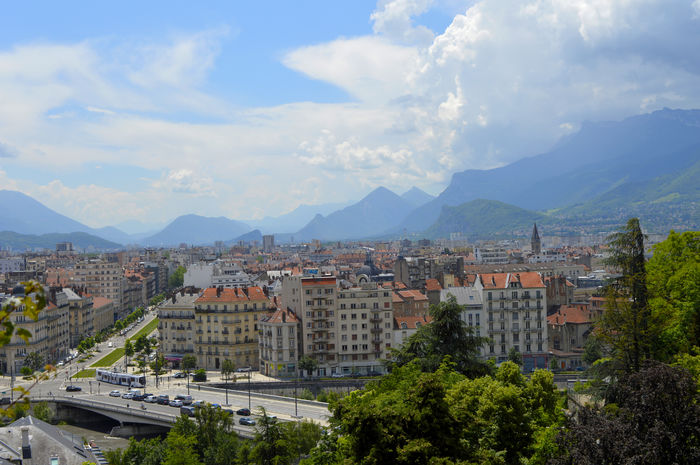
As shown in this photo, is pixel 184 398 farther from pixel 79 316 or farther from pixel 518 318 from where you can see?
pixel 79 316

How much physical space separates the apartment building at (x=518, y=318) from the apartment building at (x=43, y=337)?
54823mm

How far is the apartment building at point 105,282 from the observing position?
16612 centimetres

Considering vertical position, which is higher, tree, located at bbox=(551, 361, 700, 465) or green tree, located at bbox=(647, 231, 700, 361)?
green tree, located at bbox=(647, 231, 700, 361)

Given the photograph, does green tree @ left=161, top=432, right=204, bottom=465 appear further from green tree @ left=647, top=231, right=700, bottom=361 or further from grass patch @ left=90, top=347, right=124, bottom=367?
grass patch @ left=90, top=347, right=124, bottom=367

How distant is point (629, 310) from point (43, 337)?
287 ft

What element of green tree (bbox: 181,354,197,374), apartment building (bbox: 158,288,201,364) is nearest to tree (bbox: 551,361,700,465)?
green tree (bbox: 181,354,197,374)

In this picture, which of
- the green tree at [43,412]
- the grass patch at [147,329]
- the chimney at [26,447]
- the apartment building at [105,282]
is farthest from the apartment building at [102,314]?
the chimney at [26,447]

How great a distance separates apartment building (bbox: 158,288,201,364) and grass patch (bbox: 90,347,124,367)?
24.4ft

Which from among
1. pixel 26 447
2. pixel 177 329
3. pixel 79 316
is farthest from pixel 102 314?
pixel 26 447

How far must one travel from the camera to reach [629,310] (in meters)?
41.8

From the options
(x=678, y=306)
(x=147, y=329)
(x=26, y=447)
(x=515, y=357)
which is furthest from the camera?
(x=147, y=329)

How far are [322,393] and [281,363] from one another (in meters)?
12.1

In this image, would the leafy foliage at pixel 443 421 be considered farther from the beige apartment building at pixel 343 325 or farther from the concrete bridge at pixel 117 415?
the beige apartment building at pixel 343 325

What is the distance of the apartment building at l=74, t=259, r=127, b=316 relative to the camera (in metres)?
166
